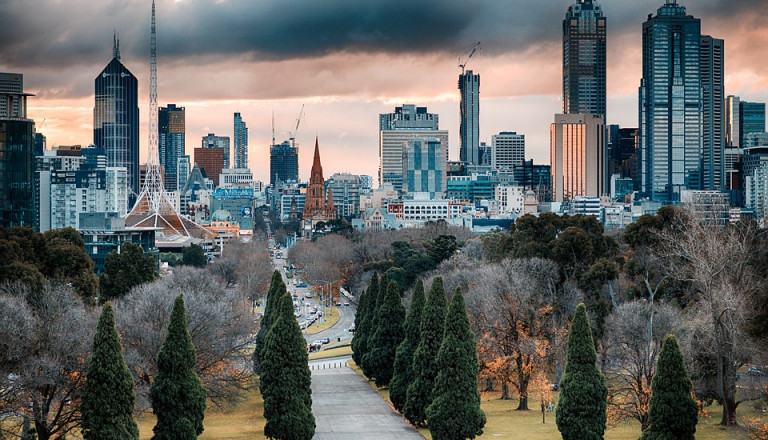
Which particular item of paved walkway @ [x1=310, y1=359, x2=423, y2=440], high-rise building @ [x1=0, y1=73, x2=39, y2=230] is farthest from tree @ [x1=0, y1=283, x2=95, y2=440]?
high-rise building @ [x1=0, y1=73, x2=39, y2=230]

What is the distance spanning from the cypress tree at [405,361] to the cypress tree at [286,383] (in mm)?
9586

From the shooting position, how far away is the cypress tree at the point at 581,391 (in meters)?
51.0

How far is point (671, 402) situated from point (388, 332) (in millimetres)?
29246

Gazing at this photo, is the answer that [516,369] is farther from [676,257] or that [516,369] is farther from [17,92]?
[17,92]

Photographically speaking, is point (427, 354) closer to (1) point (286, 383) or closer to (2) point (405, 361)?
(2) point (405, 361)

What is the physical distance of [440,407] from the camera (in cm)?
5334

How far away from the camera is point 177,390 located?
164 feet

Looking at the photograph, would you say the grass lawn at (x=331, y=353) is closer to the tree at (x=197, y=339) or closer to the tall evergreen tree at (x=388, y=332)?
the tall evergreen tree at (x=388, y=332)

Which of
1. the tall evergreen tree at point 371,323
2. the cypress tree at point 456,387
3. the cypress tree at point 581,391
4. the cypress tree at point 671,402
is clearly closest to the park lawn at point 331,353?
the tall evergreen tree at point 371,323

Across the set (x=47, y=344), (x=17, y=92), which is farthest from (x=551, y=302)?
(x=17, y=92)

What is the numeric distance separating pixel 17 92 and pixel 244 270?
165 ft

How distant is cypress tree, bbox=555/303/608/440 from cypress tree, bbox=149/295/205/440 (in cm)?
1731

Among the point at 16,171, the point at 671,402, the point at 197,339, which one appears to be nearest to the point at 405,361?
the point at 197,339

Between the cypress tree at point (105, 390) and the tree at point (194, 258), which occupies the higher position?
the cypress tree at point (105, 390)
